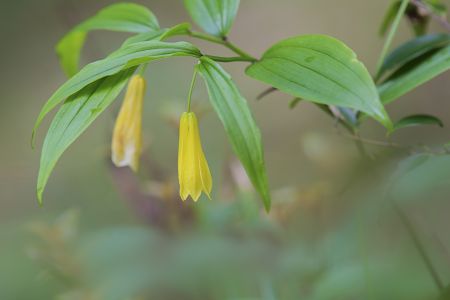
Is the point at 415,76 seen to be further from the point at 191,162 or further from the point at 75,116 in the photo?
the point at 75,116

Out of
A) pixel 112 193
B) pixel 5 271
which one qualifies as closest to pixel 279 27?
pixel 112 193

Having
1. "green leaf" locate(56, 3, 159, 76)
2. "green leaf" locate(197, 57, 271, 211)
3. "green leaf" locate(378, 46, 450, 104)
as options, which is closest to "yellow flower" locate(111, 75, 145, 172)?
"green leaf" locate(56, 3, 159, 76)

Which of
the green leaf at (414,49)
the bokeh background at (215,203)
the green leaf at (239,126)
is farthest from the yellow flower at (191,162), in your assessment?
the green leaf at (414,49)

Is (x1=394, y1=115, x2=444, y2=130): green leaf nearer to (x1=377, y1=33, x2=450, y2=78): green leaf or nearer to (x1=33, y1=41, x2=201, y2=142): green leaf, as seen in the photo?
(x1=377, y1=33, x2=450, y2=78): green leaf

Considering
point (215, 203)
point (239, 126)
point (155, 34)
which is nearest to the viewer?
point (239, 126)

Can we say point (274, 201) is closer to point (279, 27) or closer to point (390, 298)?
point (390, 298)

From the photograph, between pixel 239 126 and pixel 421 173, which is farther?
pixel 421 173

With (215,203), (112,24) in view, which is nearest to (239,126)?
(112,24)
